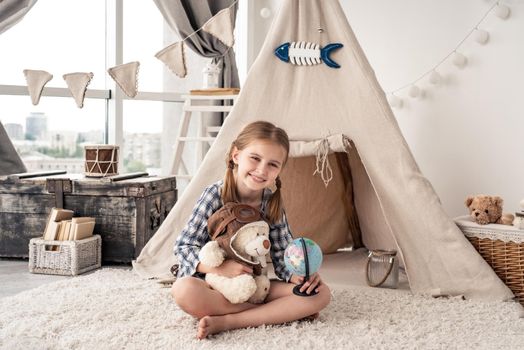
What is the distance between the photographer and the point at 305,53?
254 centimetres

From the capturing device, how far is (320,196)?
9.79 feet

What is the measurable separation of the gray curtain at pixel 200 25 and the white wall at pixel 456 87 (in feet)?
2.66

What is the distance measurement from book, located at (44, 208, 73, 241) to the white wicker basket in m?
0.03

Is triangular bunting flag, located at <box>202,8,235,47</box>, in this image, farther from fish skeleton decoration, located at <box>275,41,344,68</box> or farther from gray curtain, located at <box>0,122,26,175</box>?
gray curtain, located at <box>0,122,26,175</box>

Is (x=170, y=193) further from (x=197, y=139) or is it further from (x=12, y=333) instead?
(x=12, y=333)

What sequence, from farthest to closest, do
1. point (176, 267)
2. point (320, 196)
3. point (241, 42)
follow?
point (241, 42) < point (320, 196) < point (176, 267)

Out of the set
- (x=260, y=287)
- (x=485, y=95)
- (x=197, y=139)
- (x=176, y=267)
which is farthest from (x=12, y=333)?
(x=485, y=95)

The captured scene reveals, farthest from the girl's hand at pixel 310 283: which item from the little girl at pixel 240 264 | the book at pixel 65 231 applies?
the book at pixel 65 231

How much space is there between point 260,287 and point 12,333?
74 cm

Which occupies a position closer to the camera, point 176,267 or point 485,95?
point 176,267

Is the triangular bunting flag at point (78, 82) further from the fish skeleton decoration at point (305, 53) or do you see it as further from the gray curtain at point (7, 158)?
the fish skeleton decoration at point (305, 53)

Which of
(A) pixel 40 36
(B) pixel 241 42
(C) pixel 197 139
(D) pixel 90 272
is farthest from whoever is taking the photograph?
(B) pixel 241 42

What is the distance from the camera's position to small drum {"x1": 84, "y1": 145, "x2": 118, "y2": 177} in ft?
9.88

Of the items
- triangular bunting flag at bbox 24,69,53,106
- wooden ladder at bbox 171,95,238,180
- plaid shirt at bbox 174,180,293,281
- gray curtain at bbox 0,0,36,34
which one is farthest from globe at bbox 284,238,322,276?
gray curtain at bbox 0,0,36,34
